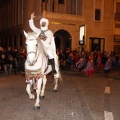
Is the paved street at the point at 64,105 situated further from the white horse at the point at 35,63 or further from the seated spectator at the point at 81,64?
the seated spectator at the point at 81,64

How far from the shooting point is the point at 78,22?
32.3m

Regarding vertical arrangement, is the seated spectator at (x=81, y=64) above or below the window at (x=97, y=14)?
below

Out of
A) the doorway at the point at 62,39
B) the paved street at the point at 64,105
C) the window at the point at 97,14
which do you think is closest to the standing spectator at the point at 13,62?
the paved street at the point at 64,105

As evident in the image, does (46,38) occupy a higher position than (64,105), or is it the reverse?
(46,38)

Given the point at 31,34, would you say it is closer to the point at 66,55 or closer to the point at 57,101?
the point at 57,101

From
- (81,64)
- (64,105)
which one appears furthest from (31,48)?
(81,64)

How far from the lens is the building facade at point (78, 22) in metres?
31.5

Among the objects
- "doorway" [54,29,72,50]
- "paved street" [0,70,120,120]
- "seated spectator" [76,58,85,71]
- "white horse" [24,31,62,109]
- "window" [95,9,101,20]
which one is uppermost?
"window" [95,9,101,20]

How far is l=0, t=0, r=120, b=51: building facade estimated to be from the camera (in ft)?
103

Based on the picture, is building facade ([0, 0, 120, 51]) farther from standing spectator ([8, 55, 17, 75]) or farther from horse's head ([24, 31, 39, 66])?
horse's head ([24, 31, 39, 66])

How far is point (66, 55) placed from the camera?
22.8 metres

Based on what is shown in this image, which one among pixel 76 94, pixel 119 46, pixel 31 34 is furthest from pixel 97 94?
pixel 119 46

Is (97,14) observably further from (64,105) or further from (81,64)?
(64,105)

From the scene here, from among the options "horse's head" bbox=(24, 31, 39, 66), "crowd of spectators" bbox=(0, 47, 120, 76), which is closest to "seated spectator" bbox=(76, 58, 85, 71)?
"crowd of spectators" bbox=(0, 47, 120, 76)
